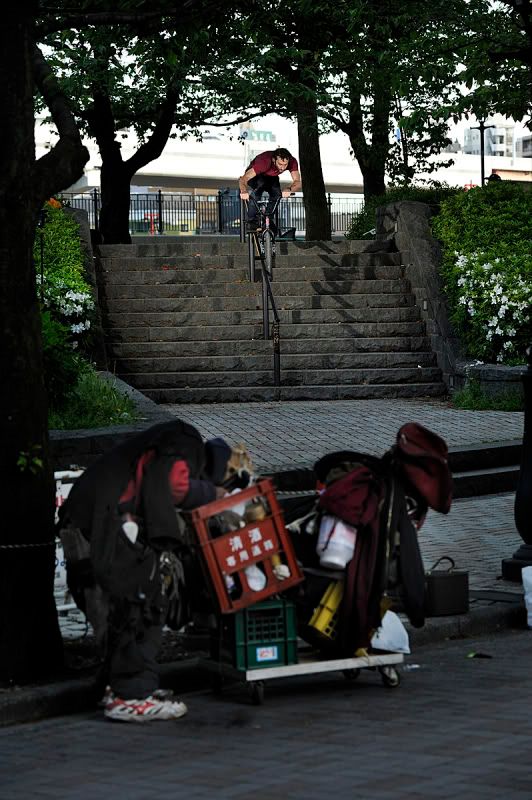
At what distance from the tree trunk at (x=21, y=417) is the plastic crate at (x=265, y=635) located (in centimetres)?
108

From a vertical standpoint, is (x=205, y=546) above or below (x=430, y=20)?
below

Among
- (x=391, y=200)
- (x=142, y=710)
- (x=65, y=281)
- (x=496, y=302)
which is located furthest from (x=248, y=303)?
(x=142, y=710)

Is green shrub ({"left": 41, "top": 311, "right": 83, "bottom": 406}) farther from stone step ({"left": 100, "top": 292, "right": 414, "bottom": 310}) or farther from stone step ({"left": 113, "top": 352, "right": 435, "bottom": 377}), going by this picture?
stone step ({"left": 100, "top": 292, "right": 414, "bottom": 310})

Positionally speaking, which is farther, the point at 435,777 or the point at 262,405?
the point at 262,405

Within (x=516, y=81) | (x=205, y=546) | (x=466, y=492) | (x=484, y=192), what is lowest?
(x=466, y=492)

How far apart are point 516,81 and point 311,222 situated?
245 inches

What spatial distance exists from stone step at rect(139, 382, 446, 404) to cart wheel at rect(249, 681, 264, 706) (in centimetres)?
1150

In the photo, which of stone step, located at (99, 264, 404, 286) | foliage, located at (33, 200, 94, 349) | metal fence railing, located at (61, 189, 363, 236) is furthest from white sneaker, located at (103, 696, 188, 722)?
metal fence railing, located at (61, 189, 363, 236)

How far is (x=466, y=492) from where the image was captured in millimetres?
14414

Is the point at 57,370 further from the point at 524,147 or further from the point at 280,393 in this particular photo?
the point at 524,147

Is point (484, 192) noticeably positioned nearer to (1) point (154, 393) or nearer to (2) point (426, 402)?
(2) point (426, 402)

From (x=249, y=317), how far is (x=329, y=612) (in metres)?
13.3

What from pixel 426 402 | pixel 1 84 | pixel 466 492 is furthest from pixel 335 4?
pixel 1 84

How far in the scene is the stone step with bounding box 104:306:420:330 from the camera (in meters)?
20.6
